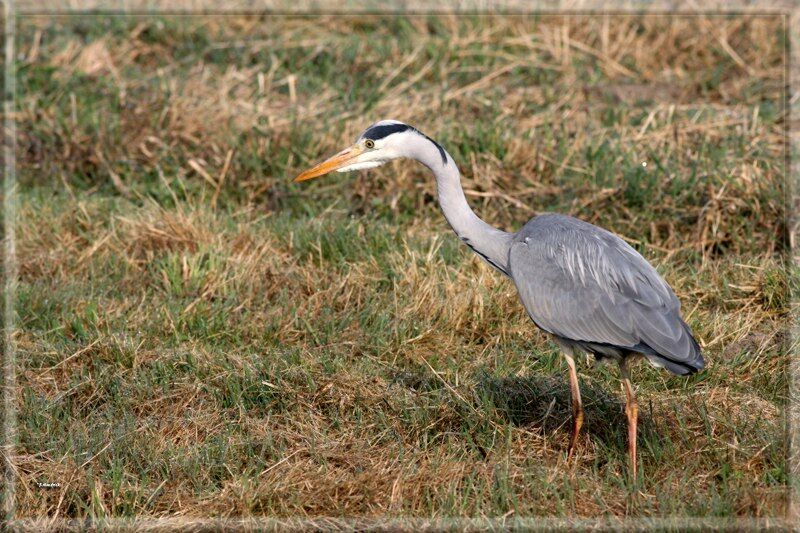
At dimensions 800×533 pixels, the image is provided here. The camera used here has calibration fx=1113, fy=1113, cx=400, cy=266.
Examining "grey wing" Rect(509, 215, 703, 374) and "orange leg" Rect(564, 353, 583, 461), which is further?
"orange leg" Rect(564, 353, 583, 461)

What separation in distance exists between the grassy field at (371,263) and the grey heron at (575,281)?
425 mm

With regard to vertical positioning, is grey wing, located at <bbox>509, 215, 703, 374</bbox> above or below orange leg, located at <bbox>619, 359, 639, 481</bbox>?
above

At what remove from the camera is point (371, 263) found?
5938 mm

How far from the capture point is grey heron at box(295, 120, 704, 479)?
4.15m

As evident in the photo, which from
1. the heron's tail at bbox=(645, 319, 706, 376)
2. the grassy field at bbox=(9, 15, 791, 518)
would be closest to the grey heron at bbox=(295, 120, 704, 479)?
the heron's tail at bbox=(645, 319, 706, 376)

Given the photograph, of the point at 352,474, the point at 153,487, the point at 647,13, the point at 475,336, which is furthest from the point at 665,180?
the point at 153,487

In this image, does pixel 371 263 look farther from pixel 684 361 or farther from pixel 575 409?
pixel 684 361

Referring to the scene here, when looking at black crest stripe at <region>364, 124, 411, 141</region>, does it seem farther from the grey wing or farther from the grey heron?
the grey wing

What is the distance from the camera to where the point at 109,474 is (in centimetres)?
430

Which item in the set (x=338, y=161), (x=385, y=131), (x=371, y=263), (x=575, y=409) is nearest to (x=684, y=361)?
(x=575, y=409)

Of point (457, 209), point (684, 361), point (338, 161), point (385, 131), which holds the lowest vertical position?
point (684, 361)

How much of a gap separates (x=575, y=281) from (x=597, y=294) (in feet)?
0.37

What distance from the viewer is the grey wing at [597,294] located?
4117 mm

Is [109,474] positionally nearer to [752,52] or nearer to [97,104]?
[97,104]
